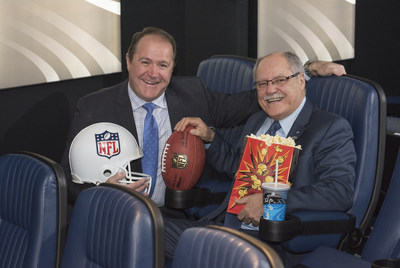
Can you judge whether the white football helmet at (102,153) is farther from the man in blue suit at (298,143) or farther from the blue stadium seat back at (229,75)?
the blue stadium seat back at (229,75)

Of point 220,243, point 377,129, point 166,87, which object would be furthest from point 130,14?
point 220,243

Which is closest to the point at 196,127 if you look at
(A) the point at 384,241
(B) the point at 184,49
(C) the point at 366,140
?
(C) the point at 366,140

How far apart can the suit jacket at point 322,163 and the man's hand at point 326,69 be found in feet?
0.61

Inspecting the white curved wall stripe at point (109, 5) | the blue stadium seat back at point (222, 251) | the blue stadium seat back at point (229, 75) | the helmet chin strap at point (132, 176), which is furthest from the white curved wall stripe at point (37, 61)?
the blue stadium seat back at point (222, 251)

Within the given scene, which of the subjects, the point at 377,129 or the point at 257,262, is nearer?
the point at 257,262

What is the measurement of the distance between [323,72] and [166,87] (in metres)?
0.74

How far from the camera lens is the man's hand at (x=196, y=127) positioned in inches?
112

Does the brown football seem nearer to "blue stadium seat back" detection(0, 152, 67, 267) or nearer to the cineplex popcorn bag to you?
the cineplex popcorn bag

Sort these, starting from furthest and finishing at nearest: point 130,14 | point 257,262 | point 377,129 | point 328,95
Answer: point 130,14 < point 328,95 < point 377,129 < point 257,262

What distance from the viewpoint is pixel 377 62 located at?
256 inches

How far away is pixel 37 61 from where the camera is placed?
4781 millimetres

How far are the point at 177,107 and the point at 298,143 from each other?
71 centimetres

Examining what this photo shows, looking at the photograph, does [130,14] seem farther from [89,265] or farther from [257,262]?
[257,262]

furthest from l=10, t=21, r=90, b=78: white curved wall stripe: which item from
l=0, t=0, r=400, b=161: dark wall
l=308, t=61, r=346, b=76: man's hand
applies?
l=308, t=61, r=346, b=76: man's hand
